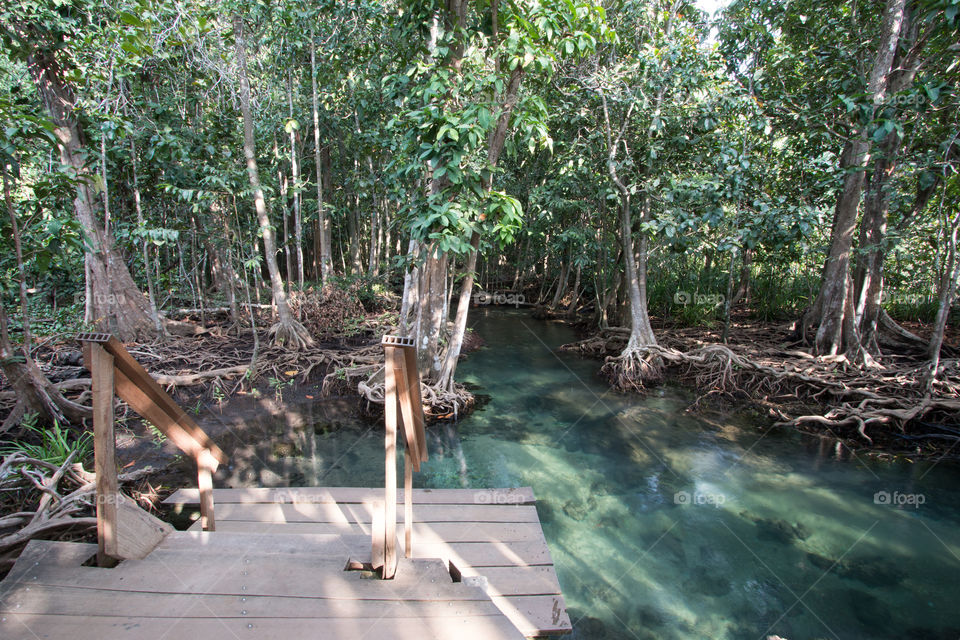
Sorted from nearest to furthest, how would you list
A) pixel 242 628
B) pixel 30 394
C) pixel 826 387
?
pixel 242 628 < pixel 30 394 < pixel 826 387

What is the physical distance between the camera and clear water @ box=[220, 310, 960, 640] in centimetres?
304

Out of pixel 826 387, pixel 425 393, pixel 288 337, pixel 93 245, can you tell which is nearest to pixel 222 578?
pixel 425 393

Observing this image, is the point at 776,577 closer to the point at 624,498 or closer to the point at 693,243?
the point at 624,498

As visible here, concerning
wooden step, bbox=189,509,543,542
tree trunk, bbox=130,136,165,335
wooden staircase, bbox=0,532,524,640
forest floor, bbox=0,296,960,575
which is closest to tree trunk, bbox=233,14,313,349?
forest floor, bbox=0,296,960,575

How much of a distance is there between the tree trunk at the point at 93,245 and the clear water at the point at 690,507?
2855 mm

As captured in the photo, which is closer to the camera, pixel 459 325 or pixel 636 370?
pixel 459 325

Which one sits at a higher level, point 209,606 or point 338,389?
point 209,606

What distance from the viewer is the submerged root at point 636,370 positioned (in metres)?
6.95

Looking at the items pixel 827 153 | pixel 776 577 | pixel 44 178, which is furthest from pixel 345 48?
pixel 776 577

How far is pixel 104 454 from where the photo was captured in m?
1.74

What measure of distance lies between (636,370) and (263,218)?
5728 millimetres

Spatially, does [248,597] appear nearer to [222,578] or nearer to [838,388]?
[222,578]

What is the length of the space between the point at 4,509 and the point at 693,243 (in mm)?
7963

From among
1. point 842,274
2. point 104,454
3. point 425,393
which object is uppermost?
point 842,274
